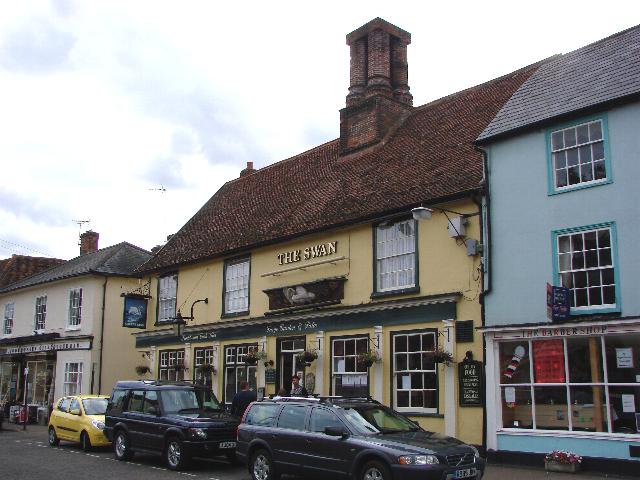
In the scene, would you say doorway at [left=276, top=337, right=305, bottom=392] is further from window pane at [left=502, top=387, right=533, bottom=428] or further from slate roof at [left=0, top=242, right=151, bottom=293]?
slate roof at [left=0, top=242, right=151, bottom=293]

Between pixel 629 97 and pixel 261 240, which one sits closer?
pixel 629 97

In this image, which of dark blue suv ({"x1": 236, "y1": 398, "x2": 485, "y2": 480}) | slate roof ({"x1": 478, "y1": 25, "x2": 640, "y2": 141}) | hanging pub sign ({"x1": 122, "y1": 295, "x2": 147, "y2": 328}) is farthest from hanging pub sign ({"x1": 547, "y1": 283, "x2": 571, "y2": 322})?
hanging pub sign ({"x1": 122, "y1": 295, "x2": 147, "y2": 328})

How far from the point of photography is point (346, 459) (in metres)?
11.5

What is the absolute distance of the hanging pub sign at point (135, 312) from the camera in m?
26.5

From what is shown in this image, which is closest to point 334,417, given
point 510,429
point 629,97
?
point 510,429

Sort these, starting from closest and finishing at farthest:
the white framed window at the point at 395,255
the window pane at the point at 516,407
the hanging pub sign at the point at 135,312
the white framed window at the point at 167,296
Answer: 1. the window pane at the point at 516,407
2. the white framed window at the point at 395,255
3. the white framed window at the point at 167,296
4. the hanging pub sign at the point at 135,312

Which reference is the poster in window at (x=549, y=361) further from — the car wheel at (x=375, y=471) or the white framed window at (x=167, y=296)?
the white framed window at (x=167, y=296)

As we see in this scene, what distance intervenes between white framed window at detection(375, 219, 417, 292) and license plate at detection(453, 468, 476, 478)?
6.99 metres

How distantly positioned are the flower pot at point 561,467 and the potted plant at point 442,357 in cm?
306

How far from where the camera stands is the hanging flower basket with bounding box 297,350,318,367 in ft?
63.6

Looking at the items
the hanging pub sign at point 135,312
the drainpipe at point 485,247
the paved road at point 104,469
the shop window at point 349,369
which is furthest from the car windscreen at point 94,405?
the drainpipe at point 485,247

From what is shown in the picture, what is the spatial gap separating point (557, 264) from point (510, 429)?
360 cm

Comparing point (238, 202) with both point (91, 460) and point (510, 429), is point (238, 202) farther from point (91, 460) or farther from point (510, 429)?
point (510, 429)

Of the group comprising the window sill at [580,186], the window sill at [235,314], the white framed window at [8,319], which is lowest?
the window sill at [235,314]
